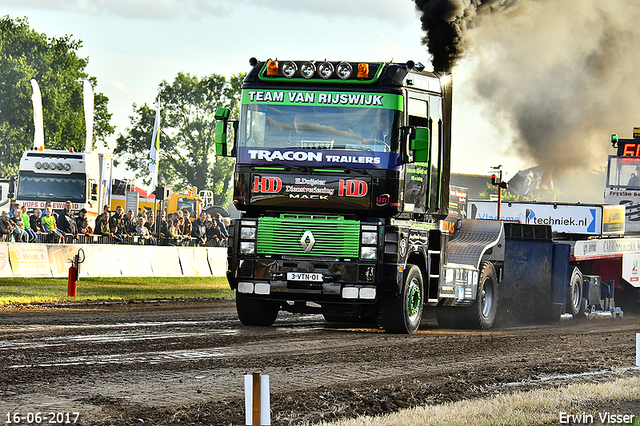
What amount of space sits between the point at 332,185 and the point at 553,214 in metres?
9.72

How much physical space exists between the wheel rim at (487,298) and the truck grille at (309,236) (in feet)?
14.1

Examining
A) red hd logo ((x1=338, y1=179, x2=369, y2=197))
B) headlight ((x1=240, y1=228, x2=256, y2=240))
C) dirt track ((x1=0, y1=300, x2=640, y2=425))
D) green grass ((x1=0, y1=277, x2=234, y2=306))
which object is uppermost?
red hd logo ((x1=338, y1=179, x2=369, y2=197))

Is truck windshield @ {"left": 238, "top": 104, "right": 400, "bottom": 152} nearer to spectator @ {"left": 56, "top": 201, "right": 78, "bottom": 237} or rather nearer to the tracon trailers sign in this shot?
the tracon trailers sign

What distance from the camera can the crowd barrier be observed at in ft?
72.2

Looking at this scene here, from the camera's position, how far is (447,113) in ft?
48.0

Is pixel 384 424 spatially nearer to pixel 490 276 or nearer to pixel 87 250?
pixel 490 276

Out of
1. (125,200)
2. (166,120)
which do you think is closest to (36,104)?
(125,200)

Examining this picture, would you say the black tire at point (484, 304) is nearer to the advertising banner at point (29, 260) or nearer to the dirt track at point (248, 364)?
the dirt track at point (248, 364)

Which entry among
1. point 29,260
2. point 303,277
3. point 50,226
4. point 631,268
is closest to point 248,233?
point 303,277

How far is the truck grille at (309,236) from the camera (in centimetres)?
1306

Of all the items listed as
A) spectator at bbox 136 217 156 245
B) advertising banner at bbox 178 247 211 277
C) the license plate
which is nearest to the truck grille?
the license plate

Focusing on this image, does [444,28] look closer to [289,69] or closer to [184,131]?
[289,69]

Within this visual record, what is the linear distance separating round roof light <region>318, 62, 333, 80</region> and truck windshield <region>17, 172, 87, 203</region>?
18.1 m

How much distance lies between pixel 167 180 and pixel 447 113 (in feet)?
250
